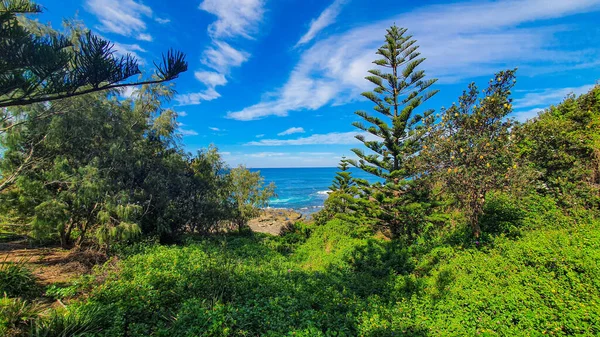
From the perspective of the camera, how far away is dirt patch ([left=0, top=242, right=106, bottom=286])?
481 centimetres

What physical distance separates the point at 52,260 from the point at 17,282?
2.26 meters

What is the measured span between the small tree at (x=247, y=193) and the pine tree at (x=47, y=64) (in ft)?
33.4

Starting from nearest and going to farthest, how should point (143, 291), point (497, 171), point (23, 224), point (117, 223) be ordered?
point (143, 291), point (497, 171), point (23, 224), point (117, 223)

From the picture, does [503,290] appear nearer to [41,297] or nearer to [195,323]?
[195,323]

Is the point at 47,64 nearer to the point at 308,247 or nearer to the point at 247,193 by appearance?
the point at 308,247

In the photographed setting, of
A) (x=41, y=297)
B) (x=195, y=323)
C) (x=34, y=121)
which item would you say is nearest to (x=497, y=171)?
(x=195, y=323)

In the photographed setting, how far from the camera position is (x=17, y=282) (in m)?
3.90

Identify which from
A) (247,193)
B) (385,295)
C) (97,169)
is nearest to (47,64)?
(97,169)

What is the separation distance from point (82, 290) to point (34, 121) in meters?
4.25

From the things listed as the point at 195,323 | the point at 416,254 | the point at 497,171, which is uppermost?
the point at 497,171

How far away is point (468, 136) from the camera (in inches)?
210

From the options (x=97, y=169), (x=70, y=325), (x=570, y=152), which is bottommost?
(x=70, y=325)

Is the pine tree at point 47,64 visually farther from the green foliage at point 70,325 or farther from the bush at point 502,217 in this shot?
the bush at point 502,217

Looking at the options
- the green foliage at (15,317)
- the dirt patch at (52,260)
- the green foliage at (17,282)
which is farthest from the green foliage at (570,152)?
the dirt patch at (52,260)
